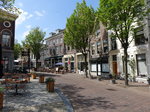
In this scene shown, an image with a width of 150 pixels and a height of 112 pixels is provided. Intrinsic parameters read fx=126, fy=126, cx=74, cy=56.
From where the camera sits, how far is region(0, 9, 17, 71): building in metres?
24.1

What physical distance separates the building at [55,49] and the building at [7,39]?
585 inches

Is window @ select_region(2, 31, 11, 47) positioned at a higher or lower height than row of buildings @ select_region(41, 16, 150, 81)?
higher

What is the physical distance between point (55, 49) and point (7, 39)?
17.4 m

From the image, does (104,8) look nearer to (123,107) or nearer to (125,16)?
(125,16)

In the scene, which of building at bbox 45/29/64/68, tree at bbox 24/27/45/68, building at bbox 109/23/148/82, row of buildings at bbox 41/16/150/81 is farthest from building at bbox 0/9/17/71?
building at bbox 109/23/148/82

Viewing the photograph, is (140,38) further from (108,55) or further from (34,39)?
(34,39)

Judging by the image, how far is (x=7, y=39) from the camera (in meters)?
25.0

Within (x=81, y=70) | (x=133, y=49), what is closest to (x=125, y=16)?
(x=133, y=49)

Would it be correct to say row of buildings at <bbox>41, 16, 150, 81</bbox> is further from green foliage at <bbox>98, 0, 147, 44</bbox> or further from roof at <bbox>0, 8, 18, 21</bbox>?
roof at <bbox>0, 8, 18, 21</bbox>

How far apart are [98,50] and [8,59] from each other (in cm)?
1741

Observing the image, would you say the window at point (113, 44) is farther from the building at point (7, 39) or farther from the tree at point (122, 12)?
the building at point (7, 39)

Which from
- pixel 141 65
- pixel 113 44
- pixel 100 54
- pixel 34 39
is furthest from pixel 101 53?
pixel 34 39

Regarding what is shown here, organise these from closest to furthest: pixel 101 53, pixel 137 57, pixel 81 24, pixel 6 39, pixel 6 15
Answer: pixel 137 57 < pixel 6 15 < pixel 81 24 < pixel 101 53 < pixel 6 39

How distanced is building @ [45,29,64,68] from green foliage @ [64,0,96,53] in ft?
56.5
